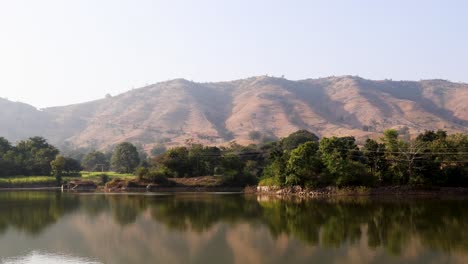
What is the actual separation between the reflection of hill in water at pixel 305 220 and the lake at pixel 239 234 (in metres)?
0.06

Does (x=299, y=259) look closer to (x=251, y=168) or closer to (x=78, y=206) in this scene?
(x=78, y=206)

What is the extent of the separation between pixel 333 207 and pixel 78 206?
24.2 meters

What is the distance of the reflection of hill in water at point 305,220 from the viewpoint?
2598 cm

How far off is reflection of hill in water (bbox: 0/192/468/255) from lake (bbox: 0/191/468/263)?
61 mm

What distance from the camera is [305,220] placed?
33812 millimetres

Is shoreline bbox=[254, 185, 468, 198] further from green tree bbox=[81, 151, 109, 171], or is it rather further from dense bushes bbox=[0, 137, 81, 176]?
green tree bbox=[81, 151, 109, 171]

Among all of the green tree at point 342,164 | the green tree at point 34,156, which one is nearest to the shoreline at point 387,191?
the green tree at point 342,164

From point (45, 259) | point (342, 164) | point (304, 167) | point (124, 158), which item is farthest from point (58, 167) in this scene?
point (45, 259)

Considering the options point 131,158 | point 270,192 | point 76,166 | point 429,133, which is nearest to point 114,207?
point 270,192

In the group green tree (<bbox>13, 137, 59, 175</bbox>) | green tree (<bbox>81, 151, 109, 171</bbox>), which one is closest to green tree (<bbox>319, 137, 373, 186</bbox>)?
green tree (<bbox>13, 137, 59, 175</bbox>)

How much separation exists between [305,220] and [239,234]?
7371 mm

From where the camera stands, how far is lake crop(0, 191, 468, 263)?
71.3ft

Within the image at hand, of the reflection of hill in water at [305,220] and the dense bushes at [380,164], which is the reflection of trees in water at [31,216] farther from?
the dense bushes at [380,164]

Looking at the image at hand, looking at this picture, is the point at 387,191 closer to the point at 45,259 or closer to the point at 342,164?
the point at 342,164
